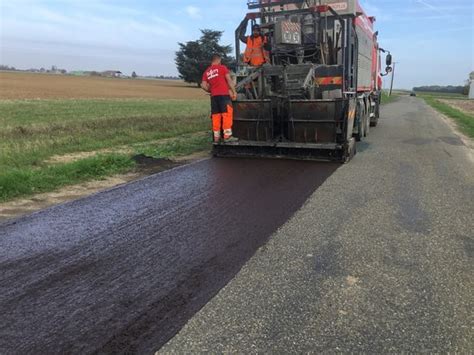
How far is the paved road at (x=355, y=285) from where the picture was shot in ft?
9.28

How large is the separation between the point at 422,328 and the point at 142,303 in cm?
187

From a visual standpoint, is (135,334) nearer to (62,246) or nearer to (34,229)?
(62,246)

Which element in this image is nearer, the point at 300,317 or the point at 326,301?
the point at 300,317

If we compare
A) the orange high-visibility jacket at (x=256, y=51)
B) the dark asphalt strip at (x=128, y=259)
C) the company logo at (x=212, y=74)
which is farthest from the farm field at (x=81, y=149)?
the orange high-visibility jacket at (x=256, y=51)

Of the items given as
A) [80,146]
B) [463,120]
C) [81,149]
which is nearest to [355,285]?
[81,149]

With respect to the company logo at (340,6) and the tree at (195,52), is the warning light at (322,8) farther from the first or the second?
the tree at (195,52)

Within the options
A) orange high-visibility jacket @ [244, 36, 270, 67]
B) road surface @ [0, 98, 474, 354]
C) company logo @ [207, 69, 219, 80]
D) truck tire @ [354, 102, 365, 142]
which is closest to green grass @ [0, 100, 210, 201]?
road surface @ [0, 98, 474, 354]

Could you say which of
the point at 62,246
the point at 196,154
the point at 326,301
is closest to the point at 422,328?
the point at 326,301

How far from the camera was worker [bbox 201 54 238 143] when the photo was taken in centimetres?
950

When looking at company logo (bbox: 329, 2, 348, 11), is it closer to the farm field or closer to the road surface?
the farm field

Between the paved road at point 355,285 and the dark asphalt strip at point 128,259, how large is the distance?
22 cm

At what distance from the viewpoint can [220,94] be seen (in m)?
9.52

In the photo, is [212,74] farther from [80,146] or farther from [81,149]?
[80,146]

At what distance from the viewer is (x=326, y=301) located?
3297 millimetres
